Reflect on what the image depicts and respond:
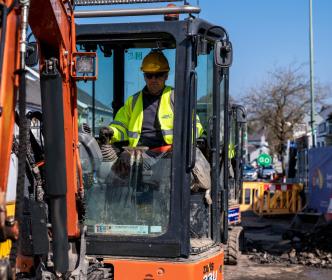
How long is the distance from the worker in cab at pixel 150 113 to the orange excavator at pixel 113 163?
0.34ft

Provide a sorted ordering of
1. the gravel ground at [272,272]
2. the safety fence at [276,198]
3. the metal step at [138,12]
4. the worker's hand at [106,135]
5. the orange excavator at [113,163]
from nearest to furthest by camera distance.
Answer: the orange excavator at [113,163] → the metal step at [138,12] → the worker's hand at [106,135] → the gravel ground at [272,272] → the safety fence at [276,198]

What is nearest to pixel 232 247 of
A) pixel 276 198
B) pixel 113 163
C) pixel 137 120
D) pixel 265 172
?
pixel 137 120

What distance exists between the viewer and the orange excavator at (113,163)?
4.11 metres

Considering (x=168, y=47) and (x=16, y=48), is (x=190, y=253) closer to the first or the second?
(x=168, y=47)

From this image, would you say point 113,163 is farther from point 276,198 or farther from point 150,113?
point 276,198

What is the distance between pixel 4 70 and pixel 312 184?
1201cm

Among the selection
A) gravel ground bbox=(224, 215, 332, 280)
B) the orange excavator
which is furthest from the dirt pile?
the orange excavator

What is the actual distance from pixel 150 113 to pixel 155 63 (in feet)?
1.50

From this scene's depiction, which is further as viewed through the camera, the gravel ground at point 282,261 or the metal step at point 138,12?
the gravel ground at point 282,261

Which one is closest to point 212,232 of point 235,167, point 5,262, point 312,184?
point 5,262

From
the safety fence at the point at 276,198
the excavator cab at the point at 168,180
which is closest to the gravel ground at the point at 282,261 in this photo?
the excavator cab at the point at 168,180

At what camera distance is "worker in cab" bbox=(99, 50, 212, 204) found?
16.5 feet

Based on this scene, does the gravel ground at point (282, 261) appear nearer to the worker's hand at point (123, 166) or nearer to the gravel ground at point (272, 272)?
the gravel ground at point (272, 272)

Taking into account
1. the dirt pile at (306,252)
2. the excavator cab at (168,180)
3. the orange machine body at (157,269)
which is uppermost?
the excavator cab at (168,180)
